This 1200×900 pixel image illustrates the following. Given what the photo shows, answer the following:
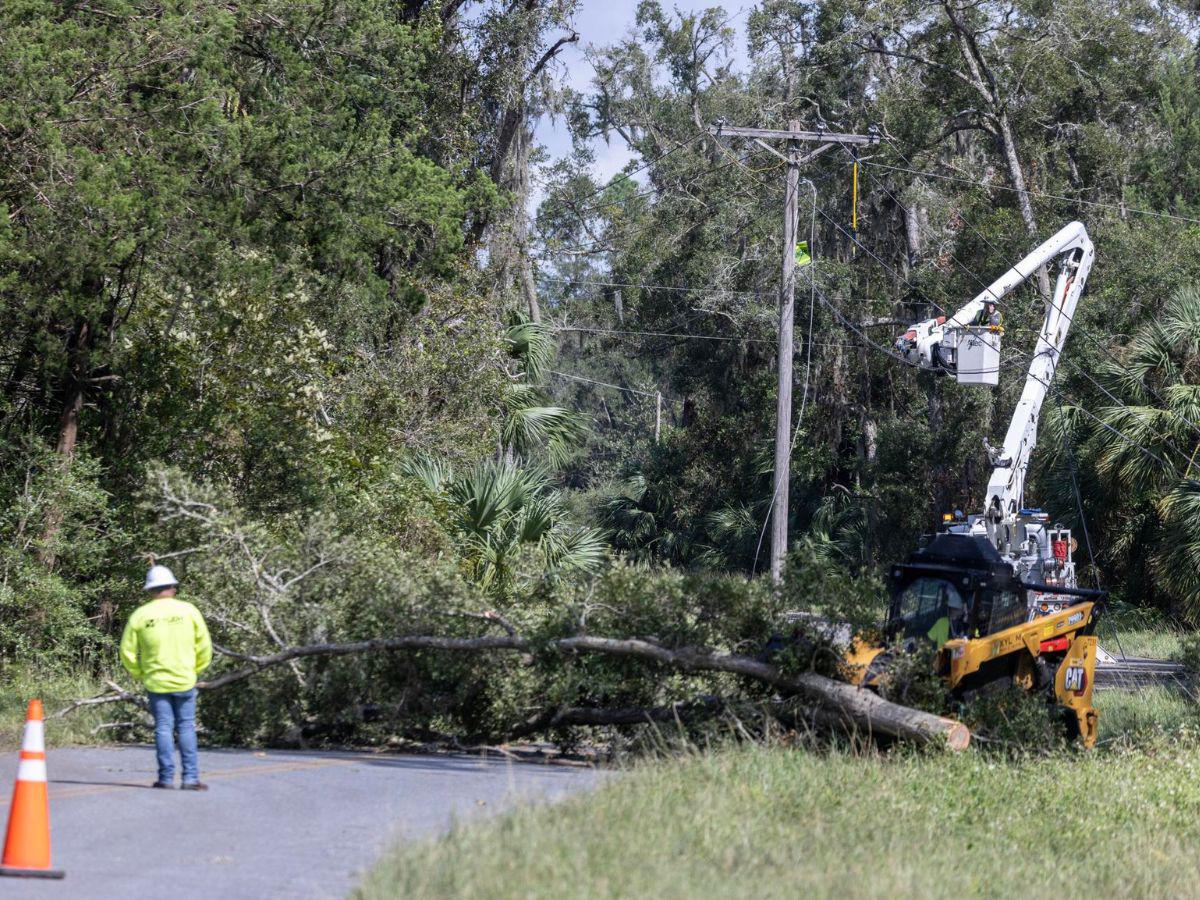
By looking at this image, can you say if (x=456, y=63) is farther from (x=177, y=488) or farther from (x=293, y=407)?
(x=177, y=488)

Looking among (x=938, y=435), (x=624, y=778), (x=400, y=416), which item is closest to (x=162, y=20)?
(x=400, y=416)

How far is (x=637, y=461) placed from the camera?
158ft

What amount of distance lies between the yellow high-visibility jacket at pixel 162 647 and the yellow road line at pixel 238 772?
76 cm

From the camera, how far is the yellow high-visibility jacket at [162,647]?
9.31m

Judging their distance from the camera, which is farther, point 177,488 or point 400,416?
point 400,416

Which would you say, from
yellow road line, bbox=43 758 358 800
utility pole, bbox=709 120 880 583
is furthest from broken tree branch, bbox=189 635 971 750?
utility pole, bbox=709 120 880 583

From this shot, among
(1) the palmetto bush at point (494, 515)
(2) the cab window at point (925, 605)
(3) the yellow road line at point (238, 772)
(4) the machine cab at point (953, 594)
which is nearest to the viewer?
(3) the yellow road line at point (238, 772)

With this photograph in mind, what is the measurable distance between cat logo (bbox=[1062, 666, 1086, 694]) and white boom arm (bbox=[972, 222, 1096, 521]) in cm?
501

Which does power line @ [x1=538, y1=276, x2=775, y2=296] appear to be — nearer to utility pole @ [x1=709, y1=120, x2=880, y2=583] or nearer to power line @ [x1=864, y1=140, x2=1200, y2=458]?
power line @ [x1=864, y1=140, x2=1200, y2=458]

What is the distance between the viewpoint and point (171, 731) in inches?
370

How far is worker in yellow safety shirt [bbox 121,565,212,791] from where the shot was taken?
30.6ft

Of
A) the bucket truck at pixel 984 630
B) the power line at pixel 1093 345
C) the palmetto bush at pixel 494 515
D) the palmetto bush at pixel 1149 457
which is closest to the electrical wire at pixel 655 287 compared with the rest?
the power line at pixel 1093 345

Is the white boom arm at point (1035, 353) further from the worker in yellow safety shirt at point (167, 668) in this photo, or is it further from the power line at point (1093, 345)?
the worker in yellow safety shirt at point (167, 668)

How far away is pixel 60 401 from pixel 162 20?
4.65m
